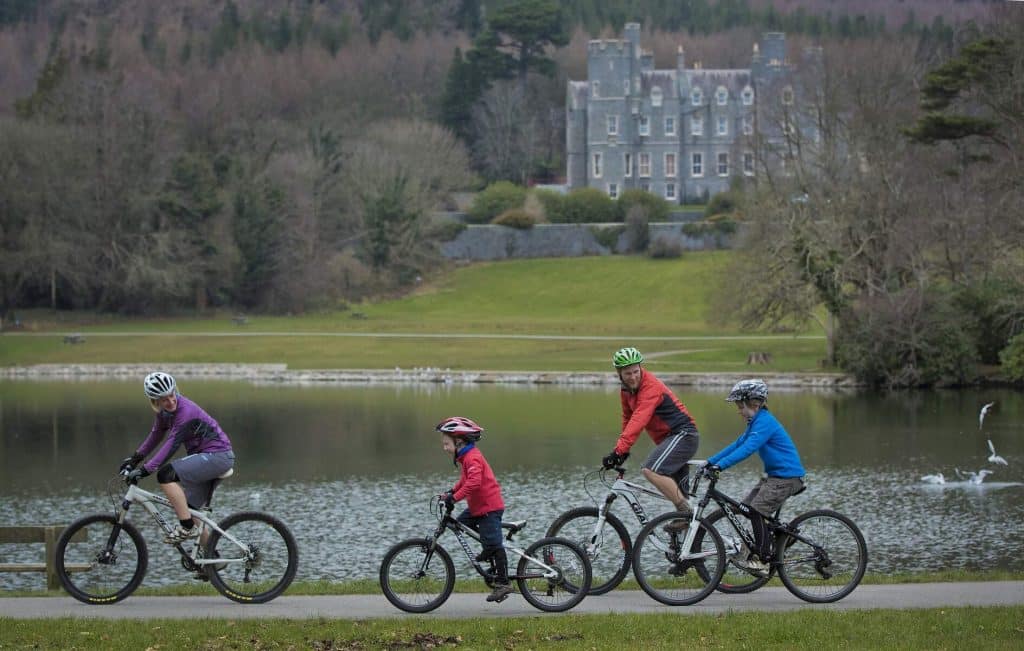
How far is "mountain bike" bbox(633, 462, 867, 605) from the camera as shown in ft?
46.3

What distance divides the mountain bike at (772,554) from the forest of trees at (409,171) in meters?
36.5

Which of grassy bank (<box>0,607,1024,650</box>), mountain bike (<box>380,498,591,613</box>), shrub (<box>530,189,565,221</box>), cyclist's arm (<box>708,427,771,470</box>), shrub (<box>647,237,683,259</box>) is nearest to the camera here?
grassy bank (<box>0,607,1024,650</box>)

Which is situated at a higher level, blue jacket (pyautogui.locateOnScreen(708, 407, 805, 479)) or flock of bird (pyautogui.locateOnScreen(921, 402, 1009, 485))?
blue jacket (pyautogui.locateOnScreen(708, 407, 805, 479))

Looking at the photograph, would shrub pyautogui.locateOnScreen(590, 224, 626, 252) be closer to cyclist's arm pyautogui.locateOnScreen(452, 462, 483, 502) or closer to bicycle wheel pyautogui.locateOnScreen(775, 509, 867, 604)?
bicycle wheel pyautogui.locateOnScreen(775, 509, 867, 604)

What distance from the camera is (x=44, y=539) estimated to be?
14.9 m

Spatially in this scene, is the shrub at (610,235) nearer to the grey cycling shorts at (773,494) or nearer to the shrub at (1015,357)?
the shrub at (1015,357)

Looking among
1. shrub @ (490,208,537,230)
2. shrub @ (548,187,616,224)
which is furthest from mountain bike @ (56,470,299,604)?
shrub @ (548,187,616,224)

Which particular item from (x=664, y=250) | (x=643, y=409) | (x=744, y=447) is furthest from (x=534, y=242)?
(x=744, y=447)

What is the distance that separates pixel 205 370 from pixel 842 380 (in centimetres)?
2422

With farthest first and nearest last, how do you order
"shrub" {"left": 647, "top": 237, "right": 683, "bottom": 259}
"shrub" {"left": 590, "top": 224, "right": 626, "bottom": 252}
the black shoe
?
"shrub" {"left": 590, "top": 224, "right": 626, "bottom": 252}
"shrub" {"left": 647, "top": 237, "right": 683, "bottom": 259}
the black shoe

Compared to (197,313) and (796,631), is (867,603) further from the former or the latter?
(197,313)

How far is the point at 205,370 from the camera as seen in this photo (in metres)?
58.0

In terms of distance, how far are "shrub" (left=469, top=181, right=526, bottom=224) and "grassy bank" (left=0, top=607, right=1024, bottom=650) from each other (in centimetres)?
9281

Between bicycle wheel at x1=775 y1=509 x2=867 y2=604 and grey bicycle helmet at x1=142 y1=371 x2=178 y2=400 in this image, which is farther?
bicycle wheel at x1=775 y1=509 x2=867 y2=604
